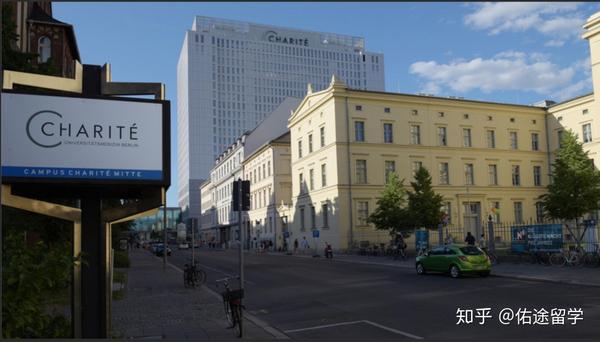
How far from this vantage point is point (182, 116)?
16662 cm

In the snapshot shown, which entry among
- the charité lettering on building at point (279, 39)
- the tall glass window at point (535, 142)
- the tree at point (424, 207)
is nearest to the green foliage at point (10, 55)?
the tree at point (424, 207)

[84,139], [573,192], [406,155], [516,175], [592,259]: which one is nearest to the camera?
[84,139]

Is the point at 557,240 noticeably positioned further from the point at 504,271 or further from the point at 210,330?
the point at 210,330

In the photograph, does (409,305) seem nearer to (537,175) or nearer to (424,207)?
(424,207)

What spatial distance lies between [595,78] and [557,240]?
21671 mm

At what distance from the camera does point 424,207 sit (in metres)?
42.4

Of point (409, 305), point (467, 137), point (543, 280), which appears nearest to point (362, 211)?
point (467, 137)

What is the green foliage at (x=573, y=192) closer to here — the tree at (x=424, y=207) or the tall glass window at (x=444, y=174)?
the tree at (x=424, y=207)

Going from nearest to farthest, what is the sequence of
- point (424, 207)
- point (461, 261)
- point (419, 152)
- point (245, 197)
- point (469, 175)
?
1. point (245, 197)
2. point (461, 261)
3. point (424, 207)
4. point (419, 152)
5. point (469, 175)

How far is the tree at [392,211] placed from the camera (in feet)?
141

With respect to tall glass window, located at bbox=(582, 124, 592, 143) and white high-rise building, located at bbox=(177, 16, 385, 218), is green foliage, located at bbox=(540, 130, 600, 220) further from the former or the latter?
white high-rise building, located at bbox=(177, 16, 385, 218)

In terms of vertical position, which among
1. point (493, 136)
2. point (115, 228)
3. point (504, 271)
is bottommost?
point (504, 271)

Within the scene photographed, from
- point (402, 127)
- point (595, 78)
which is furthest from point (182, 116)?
point (595, 78)

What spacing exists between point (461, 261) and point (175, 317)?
547 inches
